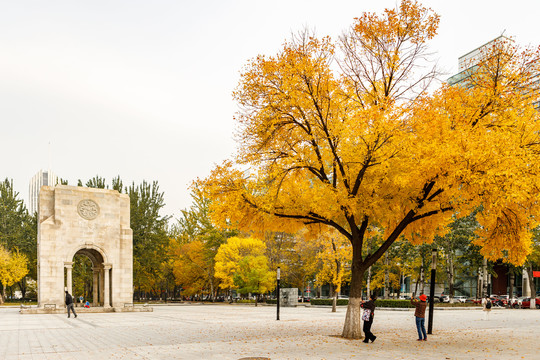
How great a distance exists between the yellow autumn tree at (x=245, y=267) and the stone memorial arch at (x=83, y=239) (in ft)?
44.4

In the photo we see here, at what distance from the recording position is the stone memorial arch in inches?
1321

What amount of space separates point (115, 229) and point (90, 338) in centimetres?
2078

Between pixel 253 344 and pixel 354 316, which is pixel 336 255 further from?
pixel 253 344

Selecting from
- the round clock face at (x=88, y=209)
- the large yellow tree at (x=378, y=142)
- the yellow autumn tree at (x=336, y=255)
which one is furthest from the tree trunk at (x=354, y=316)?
the round clock face at (x=88, y=209)

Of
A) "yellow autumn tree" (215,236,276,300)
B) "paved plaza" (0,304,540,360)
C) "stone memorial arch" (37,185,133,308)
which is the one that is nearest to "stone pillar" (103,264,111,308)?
"stone memorial arch" (37,185,133,308)

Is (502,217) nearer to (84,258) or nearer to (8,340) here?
(8,340)

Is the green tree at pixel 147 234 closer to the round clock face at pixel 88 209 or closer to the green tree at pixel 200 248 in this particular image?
the green tree at pixel 200 248

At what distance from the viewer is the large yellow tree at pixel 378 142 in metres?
13.6

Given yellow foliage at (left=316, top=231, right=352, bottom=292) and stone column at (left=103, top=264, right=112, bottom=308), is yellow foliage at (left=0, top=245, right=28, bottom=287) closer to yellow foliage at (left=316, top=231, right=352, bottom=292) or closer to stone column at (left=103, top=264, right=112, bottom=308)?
stone column at (left=103, top=264, right=112, bottom=308)

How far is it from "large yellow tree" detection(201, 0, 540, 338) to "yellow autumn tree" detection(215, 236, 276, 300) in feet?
100.0

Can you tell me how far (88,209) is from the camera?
35.5m

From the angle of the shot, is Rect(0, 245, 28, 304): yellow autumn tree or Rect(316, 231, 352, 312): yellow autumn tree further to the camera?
Rect(0, 245, 28, 304): yellow autumn tree

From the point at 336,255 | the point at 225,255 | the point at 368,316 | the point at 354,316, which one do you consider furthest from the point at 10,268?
the point at 368,316

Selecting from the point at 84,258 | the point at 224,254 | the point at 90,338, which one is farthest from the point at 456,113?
the point at 84,258
